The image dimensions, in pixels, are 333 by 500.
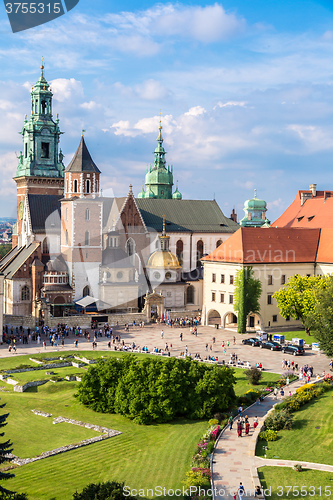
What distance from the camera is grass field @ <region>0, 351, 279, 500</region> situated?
3006 centimetres

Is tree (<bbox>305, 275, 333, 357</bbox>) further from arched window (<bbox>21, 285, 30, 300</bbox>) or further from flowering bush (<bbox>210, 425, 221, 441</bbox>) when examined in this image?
arched window (<bbox>21, 285, 30, 300</bbox>)

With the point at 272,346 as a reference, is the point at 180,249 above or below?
above

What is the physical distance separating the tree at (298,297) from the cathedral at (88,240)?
56.3 ft

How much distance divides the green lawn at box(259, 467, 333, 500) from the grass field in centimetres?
417

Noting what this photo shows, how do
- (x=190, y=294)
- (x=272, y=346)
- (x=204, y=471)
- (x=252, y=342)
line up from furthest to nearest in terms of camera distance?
(x=190, y=294)
(x=252, y=342)
(x=272, y=346)
(x=204, y=471)

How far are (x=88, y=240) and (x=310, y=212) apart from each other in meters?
30.0

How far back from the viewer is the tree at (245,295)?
69.4m

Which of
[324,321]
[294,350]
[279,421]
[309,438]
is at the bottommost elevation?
[309,438]

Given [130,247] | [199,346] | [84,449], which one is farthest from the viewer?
[130,247]

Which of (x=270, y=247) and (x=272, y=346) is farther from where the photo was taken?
(x=270, y=247)

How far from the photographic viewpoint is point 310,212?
84.5m

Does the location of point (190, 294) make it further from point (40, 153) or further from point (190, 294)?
point (40, 153)

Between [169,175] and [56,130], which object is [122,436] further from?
[169,175]

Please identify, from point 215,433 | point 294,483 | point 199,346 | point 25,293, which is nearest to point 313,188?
point 199,346
